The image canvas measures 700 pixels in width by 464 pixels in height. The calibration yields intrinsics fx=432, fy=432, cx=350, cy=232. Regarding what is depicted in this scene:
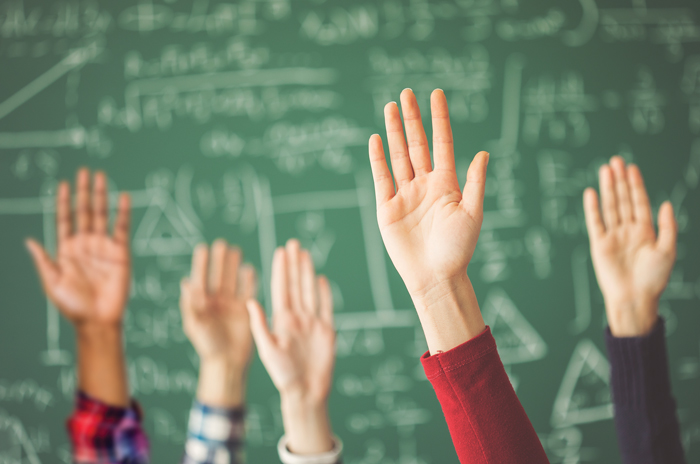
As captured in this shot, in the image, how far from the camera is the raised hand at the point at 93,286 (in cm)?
106

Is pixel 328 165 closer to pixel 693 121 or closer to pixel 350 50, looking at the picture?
pixel 350 50

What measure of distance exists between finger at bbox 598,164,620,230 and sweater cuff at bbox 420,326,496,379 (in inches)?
27.9

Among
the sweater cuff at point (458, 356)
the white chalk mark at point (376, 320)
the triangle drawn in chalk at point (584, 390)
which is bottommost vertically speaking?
the triangle drawn in chalk at point (584, 390)

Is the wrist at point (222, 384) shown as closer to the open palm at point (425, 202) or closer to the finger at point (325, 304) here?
the finger at point (325, 304)

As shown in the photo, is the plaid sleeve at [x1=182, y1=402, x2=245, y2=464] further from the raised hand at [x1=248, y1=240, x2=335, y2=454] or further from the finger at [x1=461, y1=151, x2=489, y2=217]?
the finger at [x1=461, y1=151, x2=489, y2=217]

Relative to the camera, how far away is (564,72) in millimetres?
1598

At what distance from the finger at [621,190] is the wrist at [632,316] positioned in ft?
0.79

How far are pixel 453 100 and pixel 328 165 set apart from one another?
0.51 metres

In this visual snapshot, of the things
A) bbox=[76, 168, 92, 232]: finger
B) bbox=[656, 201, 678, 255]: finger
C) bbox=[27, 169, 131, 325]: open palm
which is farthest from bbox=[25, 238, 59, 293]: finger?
bbox=[656, 201, 678, 255]: finger

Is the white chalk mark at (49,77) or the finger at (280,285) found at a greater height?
the white chalk mark at (49,77)

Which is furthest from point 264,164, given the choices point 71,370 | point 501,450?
point 501,450

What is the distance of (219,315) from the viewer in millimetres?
1197

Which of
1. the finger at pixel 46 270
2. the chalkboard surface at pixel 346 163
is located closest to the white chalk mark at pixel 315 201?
Answer: the chalkboard surface at pixel 346 163

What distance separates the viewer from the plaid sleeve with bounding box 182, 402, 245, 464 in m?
0.96
